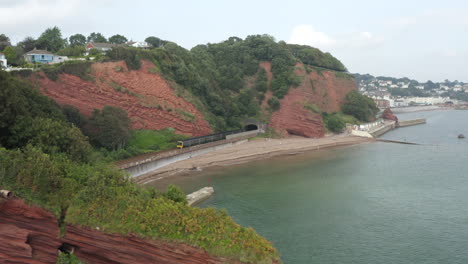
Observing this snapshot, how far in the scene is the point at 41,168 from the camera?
1950cm

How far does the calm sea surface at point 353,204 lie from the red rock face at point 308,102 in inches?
589

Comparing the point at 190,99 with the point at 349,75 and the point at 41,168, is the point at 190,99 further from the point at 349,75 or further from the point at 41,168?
the point at 349,75

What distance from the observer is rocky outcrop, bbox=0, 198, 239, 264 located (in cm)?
1675

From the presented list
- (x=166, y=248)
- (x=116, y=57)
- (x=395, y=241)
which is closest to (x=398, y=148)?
(x=395, y=241)

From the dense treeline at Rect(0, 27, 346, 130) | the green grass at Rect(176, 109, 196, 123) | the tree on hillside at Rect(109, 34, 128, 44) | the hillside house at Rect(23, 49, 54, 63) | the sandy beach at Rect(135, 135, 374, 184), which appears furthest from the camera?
the tree on hillside at Rect(109, 34, 128, 44)

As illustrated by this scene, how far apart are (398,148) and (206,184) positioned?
38736 mm

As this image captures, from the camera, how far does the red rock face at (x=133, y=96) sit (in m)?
46.4

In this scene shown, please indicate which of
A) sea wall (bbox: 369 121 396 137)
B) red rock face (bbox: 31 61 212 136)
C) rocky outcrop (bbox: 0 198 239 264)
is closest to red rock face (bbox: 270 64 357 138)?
sea wall (bbox: 369 121 396 137)

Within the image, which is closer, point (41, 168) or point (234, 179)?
point (41, 168)

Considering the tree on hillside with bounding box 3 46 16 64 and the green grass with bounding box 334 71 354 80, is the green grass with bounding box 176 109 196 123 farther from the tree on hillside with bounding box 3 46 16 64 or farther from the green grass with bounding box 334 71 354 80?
the green grass with bounding box 334 71 354 80

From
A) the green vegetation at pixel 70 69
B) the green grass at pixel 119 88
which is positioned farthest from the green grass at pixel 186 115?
the green vegetation at pixel 70 69

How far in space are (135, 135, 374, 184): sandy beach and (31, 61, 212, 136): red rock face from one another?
6620mm

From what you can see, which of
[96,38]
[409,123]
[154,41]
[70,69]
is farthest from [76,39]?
[409,123]

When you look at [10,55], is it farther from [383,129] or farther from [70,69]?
[383,129]
